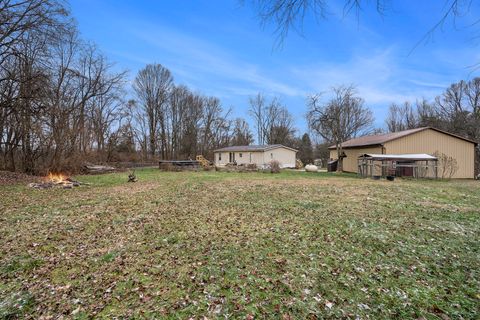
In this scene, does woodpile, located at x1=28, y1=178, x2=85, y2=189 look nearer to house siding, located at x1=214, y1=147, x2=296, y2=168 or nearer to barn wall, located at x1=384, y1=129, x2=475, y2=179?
barn wall, located at x1=384, y1=129, x2=475, y2=179

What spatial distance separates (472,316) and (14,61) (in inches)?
663

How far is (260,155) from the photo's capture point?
29.6 m

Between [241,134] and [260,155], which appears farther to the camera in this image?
[241,134]

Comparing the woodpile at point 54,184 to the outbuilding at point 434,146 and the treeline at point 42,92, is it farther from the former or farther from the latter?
the outbuilding at point 434,146

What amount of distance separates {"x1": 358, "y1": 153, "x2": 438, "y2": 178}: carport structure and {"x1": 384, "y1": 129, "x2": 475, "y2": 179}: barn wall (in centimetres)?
151

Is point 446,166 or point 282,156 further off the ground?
point 282,156

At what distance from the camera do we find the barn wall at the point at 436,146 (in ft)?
60.8

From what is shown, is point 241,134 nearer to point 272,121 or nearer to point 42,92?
point 272,121

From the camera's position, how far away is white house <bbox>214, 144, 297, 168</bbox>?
29.5 m

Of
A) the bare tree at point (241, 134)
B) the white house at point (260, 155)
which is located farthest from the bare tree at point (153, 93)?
the bare tree at point (241, 134)

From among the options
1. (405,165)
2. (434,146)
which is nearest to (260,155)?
(405,165)

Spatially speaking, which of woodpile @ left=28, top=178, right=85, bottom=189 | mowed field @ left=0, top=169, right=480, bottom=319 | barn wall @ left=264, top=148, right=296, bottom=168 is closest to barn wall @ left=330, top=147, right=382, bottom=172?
barn wall @ left=264, top=148, right=296, bottom=168

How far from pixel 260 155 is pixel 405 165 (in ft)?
50.9

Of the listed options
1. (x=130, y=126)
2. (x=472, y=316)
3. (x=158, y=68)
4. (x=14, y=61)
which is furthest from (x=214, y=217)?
(x=158, y=68)
